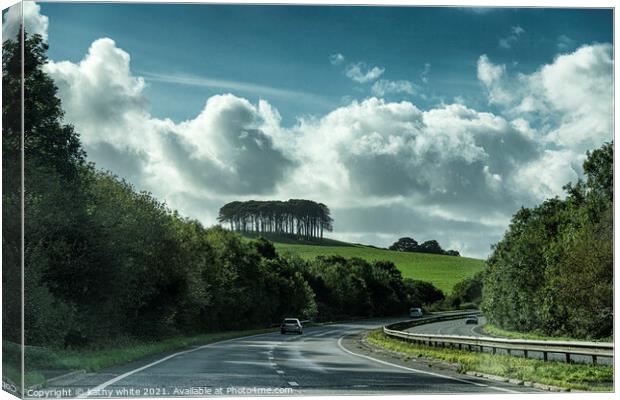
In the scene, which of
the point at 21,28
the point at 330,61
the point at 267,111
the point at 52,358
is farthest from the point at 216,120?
the point at 52,358

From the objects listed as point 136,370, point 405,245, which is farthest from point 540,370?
point 136,370

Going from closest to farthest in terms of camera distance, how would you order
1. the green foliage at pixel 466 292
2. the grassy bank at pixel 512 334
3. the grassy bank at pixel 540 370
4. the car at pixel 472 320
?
1. the grassy bank at pixel 540 370
2. the green foliage at pixel 466 292
3. the car at pixel 472 320
4. the grassy bank at pixel 512 334

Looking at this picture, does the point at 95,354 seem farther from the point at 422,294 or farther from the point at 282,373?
the point at 422,294

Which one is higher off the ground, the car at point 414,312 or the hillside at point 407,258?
the hillside at point 407,258

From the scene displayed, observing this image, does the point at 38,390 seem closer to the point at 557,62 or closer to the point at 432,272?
the point at 432,272

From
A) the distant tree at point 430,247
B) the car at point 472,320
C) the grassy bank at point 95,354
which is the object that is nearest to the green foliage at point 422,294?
the distant tree at point 430,247

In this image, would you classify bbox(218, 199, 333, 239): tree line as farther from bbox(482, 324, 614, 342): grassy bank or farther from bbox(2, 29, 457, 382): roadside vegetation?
bbox(482, 324, 614, 342): grassy bank

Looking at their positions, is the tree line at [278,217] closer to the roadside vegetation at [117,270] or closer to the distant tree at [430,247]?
the roadside vegetation at [117,270]
